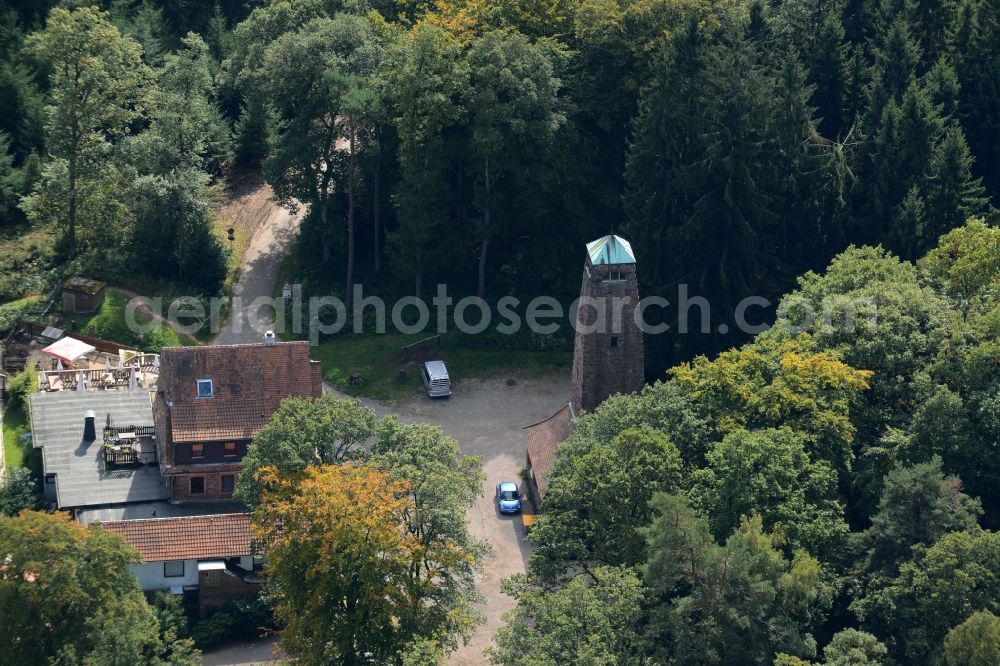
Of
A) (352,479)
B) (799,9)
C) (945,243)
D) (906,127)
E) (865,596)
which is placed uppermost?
(799,9)

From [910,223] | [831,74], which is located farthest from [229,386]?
[831,74]

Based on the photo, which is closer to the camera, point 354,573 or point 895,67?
point 354,573

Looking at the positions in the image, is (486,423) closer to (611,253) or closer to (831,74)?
(611,253)

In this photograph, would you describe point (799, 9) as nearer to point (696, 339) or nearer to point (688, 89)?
point (688, 89)

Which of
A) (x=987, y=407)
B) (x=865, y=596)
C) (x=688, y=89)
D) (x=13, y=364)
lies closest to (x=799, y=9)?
(x=688, y=89)

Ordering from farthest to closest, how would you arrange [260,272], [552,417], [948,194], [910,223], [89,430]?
[260,272]
[948,194]
[910,223]
[552,417]
[89,430]

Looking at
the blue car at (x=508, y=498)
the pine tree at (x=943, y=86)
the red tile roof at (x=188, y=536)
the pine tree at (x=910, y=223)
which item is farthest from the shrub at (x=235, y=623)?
the pine tree at (x=943, y=86)

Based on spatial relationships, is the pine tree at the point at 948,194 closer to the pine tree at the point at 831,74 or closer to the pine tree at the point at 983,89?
the pine tree at the point at 983,89
